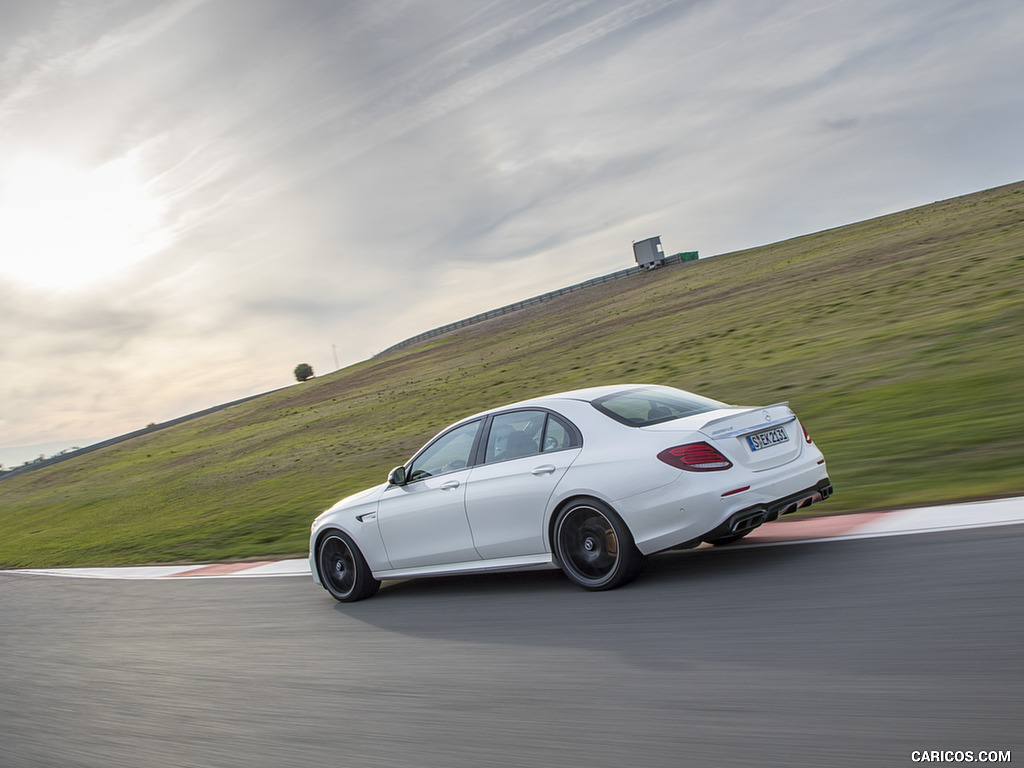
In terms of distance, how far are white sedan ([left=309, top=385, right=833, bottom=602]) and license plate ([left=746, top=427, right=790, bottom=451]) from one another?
11 millimetres

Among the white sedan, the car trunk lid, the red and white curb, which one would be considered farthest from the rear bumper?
the red and white curb

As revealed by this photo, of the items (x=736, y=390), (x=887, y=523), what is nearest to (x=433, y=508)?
(x=887, y=523)

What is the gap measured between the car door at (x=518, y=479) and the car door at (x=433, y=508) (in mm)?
164

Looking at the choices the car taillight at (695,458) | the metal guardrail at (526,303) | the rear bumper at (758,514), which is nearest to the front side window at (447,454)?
the car taillight at (695,458)

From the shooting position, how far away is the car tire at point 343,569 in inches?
305

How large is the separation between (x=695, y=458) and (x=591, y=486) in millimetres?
721

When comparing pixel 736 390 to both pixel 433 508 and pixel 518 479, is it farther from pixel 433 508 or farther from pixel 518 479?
pixel 518 479

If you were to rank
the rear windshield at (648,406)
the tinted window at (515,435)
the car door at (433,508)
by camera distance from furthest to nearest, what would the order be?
the car door at (433,508) → the tinted window at (515,435) → the rear windshield at (648,406)

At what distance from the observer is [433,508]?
703 centimetres

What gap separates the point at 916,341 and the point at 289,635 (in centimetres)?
1186

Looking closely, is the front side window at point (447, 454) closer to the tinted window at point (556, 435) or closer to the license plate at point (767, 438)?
the tinted window at point (556, 435)

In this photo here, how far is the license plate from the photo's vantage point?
584cm

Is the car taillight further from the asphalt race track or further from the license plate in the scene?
the asphalt race track

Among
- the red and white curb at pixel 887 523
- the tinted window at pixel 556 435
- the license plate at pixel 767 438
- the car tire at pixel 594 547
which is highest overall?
the tinted window at pixel 556 435
